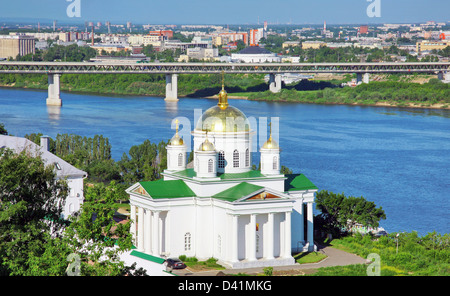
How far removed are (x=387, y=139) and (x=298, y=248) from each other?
1851 centimetres

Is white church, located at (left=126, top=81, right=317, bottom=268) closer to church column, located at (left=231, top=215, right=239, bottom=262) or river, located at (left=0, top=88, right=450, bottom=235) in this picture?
church column, located at (left=231, top=215, right=239, bottom=262)

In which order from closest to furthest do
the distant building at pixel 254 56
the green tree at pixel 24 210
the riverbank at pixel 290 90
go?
1. the green tree at pixel 24 210
2. the riverbank at pixel 290 90
3. the distant building at pixel 254 56

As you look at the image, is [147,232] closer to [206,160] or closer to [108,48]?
[206,160]

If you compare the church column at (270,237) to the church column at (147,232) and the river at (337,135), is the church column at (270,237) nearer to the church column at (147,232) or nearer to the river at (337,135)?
the church column at (147,232)

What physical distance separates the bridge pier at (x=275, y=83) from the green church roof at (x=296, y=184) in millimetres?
38451

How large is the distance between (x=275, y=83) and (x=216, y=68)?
3.65m

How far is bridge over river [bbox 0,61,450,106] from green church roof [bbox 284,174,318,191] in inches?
1338

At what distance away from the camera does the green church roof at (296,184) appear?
1564 centimetres

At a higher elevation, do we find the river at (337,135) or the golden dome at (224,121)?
the golden dome at (224,121)

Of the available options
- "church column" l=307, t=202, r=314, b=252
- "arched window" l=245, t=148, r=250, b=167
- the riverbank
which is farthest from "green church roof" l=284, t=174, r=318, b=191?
the riverbank

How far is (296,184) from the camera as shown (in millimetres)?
15797

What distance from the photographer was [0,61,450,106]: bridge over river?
168 feet

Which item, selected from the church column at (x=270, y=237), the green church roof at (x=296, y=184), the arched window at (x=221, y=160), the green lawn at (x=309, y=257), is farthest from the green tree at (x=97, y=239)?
the green church roof at (x=296, y=184)
